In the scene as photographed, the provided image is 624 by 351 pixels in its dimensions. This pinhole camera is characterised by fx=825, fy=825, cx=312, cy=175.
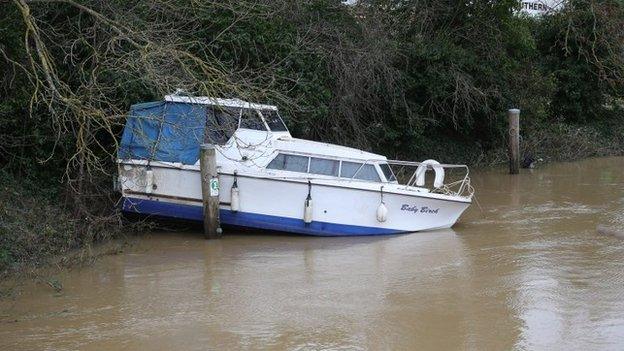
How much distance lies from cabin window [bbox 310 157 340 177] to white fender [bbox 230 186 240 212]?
4.43 feet

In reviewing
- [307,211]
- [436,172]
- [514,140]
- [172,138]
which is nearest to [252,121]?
[172,138]

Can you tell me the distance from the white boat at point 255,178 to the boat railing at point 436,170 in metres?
0.39

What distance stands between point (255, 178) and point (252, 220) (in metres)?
0.79

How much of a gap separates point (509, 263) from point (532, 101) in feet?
43.3

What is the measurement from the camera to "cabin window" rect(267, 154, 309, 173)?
47.2 feet

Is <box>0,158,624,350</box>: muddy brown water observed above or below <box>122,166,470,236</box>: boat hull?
below

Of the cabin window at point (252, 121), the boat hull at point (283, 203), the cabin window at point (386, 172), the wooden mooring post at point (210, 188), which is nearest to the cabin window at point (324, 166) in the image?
the boat hull at point (283, 203)

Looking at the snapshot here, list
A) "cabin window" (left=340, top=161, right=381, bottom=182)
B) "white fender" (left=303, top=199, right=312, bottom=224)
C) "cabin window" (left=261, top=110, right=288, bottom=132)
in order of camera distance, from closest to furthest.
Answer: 1. "white fender" (left=303, top=199, right=312, bottom=224)
2. "cabin window" (left=340, top=161, right=381, bottom=182)
3. "cabin window" (left=261, top=110, right=288, bottom=132)

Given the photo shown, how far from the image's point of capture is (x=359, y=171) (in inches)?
571

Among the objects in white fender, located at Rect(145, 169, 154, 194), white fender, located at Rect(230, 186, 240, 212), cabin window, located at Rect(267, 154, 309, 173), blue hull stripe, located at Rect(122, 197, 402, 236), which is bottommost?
Result: blue hull stripe, located at Rect(122, 197, 402, 236)

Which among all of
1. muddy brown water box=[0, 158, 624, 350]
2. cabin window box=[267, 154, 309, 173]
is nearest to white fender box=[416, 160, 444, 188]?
muddy brown water box=[0, 158, 624, 350]

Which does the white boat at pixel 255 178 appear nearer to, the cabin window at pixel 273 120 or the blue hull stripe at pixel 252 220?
the blue hull stripe at pixel 252 220

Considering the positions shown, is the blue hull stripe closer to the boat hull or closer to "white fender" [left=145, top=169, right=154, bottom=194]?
the boat hull

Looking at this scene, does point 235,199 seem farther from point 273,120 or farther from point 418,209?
point 418,209
